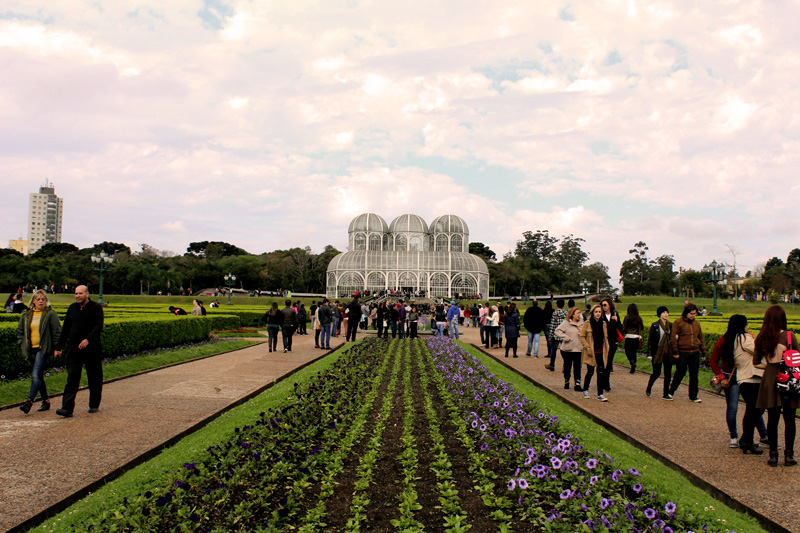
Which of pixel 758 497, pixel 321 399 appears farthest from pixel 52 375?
pixel 758 497

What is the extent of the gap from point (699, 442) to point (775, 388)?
132cm

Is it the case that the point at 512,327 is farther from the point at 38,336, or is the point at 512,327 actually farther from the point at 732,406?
the point at 38,336

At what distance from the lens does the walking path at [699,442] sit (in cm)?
478

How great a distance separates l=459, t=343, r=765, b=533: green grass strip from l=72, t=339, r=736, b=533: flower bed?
10.0 inches

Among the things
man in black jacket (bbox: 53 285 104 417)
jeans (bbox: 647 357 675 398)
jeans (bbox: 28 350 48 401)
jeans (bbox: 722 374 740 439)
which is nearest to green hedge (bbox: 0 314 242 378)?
jeans (bbox: 28 350 48 401)

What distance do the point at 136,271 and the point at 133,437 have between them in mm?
53726

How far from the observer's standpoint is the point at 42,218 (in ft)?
534

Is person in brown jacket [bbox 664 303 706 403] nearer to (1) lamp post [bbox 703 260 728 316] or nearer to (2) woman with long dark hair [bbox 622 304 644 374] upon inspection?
(2) woman with long dark hair [bbox 622 304 644 374]

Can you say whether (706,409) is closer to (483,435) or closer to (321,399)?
(483,435)

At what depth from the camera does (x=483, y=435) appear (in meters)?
6.20

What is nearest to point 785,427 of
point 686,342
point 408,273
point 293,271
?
point 686,342

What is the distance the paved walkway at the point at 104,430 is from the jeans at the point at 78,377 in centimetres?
21

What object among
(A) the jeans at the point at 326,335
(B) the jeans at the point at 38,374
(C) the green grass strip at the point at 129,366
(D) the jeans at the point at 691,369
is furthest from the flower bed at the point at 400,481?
(A) the jeans at the point at 326,335

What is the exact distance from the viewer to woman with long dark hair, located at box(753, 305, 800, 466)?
5672mm
